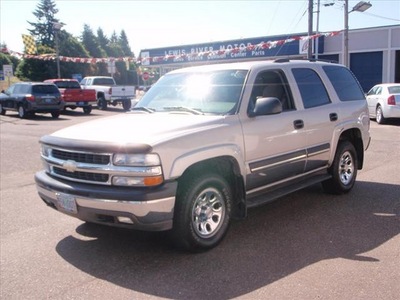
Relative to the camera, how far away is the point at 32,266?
4.26 meters

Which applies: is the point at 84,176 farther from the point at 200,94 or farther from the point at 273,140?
the point at 273,140

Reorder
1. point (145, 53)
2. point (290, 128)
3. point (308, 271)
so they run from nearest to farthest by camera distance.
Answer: point (308, 271) < point (290, 128) < point (145, 53)

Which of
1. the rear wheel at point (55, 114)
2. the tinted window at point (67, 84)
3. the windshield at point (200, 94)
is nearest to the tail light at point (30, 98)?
the rear wheel at point (55, 114)

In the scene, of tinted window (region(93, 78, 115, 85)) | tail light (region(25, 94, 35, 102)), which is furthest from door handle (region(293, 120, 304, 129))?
tinted window (region(93, 78, 115, 85))

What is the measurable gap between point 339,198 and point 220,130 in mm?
2803

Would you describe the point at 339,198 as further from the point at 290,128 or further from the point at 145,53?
the point at 145,53

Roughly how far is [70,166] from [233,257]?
71.7 inches

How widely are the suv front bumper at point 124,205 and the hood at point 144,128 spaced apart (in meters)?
0.45

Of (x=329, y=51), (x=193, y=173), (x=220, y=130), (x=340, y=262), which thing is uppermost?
(x=329, y=51)

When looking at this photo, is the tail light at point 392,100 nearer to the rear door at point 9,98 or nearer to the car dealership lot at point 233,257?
the car dealership lot at point 233,257

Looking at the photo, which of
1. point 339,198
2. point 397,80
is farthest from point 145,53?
point 339,198

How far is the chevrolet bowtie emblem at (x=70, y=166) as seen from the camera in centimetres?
425

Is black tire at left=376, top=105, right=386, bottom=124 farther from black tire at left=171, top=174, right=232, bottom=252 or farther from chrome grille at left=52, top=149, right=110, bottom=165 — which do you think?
chrome grille at left=52, top=149, right=110, bottom=165

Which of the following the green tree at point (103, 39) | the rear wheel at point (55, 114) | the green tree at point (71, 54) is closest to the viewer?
the rear wheel at point (55, 114)
